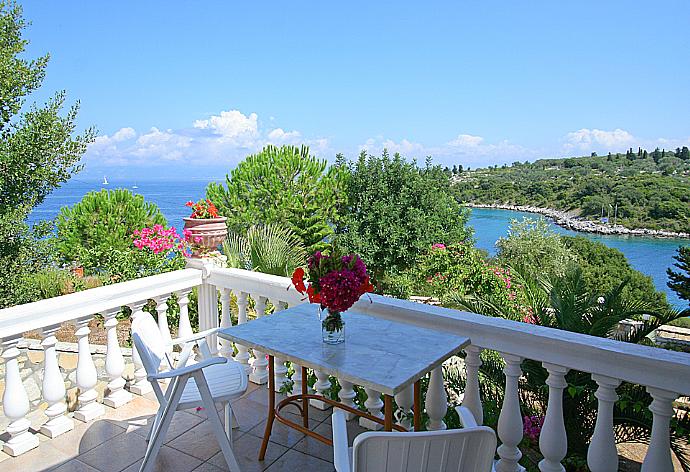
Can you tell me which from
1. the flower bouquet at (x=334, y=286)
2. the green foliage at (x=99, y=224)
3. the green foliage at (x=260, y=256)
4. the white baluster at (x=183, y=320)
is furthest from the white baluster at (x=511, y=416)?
the green foliage at (x=99, y=224)

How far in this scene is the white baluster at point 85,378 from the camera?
8.73ft

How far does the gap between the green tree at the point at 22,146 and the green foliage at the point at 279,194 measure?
4136 mm

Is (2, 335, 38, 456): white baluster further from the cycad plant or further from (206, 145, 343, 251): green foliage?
(206, 145, 343, 251): green foliage

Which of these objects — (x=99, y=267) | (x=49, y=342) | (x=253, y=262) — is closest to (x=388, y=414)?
(x=49, y=342)

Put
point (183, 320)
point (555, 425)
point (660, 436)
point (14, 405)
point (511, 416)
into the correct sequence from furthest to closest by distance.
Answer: point (183, 320) → point (14, 405) → point (511, 416) → point (555, 425) → point (660, 436)

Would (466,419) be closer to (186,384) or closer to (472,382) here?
(472,382)

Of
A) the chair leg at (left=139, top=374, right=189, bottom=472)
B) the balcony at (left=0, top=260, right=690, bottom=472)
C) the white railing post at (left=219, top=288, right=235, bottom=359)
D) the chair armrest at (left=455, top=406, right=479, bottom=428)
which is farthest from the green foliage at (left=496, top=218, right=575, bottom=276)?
the chair armrest at (left=455, top=406, right=479, bottom=428)

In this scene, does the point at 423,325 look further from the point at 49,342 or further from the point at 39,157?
the point at 39,157

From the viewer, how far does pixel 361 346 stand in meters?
A: 1.94

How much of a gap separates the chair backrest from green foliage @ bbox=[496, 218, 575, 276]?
15846 mm

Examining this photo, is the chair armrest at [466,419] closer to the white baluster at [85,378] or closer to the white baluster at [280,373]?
the white baluster at [280,373]

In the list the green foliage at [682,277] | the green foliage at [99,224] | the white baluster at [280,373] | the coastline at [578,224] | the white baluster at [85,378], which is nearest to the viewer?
the white baluster at [85,378]

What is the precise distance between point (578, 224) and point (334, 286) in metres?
21.5

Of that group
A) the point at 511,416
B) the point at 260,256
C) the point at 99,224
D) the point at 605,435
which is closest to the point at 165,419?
the point at 511,416
